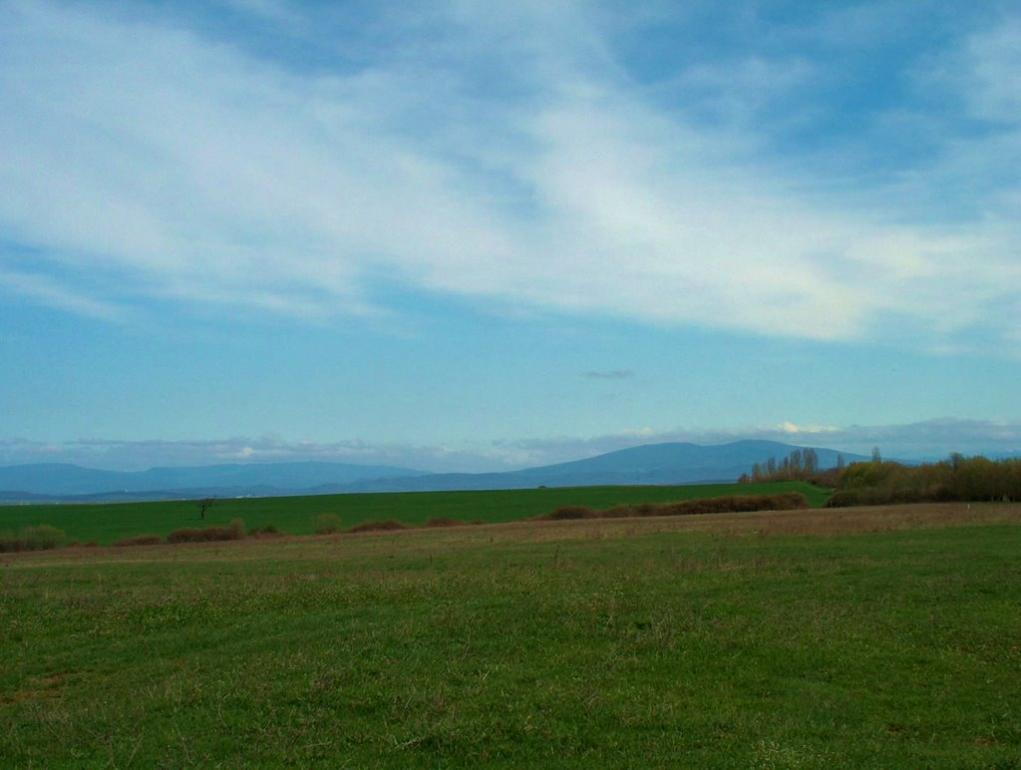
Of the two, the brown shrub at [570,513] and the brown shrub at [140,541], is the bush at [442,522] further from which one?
the brown shrub at [140,541]

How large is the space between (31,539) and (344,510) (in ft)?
122

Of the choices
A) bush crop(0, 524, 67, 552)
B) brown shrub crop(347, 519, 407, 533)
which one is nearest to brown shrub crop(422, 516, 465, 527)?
brown shrub crop(347, 519, 407, 533)

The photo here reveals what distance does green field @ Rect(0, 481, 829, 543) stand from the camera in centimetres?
7891

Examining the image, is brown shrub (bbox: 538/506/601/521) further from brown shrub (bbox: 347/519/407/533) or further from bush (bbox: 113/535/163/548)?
bush (bbox: 113/535/163/548)

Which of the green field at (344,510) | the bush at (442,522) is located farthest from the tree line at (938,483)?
the bush at (442,522)

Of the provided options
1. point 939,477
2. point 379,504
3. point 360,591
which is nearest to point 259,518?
point 379,504

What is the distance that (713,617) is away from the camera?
50.2ft

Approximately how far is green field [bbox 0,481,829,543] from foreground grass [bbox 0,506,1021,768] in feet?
174

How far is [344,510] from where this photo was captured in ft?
312

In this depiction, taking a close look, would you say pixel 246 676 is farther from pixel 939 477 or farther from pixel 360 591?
pixel 939 477

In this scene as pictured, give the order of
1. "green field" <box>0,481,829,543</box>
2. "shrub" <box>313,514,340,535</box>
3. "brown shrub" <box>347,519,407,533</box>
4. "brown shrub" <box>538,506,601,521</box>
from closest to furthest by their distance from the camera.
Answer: "brown shrub" <box>347,519,407,533</box> → "shrub" <box>313,514,340,535</box> → "brown shrub" <box>538,506,601,521</box> → "green field" <box>0,481,829,543</box>

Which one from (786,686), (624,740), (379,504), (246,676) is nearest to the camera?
(624,740)

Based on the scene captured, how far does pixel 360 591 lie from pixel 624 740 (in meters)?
12.2

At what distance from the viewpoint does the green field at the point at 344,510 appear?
259ft
